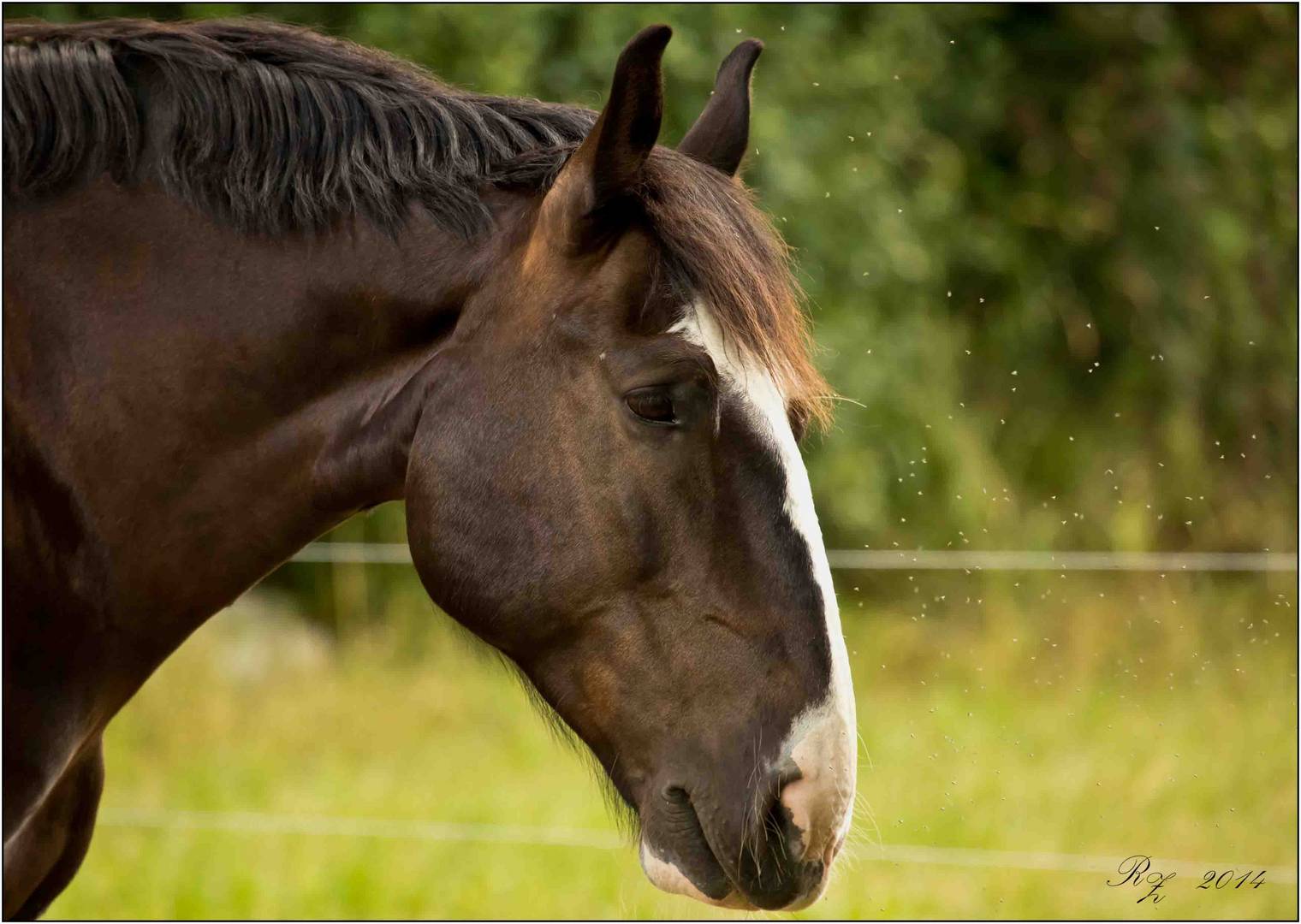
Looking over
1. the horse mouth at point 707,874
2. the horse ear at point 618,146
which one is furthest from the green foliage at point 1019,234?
the horse mouth at point 707,874

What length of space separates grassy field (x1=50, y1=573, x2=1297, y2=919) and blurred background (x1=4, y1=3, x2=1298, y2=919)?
0.02m

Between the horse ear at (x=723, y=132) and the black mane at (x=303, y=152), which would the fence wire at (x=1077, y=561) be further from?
the black mane at (x=303, y=152)

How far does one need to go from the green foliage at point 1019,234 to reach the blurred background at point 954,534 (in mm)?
20

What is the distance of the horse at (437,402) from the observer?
146cm

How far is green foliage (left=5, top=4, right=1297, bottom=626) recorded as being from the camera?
5.29 meters

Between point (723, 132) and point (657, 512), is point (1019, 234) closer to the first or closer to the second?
point (723, 132)

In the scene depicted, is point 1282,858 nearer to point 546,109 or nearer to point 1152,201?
point 546,109

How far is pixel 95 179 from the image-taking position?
1556 mm

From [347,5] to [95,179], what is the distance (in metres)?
4.25

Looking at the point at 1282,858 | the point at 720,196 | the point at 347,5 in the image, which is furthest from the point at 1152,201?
the point at 720,196

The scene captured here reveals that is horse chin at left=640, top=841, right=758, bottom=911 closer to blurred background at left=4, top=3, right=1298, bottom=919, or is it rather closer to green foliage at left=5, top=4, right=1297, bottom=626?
blurred background at left=4, top=3, right=1298, bottom=919

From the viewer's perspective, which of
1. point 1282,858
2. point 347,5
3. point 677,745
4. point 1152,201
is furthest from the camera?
point 1152,201

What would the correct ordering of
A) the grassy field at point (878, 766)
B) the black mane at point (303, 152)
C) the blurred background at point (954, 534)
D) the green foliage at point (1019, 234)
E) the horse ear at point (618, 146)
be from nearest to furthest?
1. the horse ear at point (618, 146)
2. the black mane at point (303, 152)
3. the grassy field at point (878, 766)
4. the blurred background at point (954, 534)
5. the green foliage at point (1019, 234)
